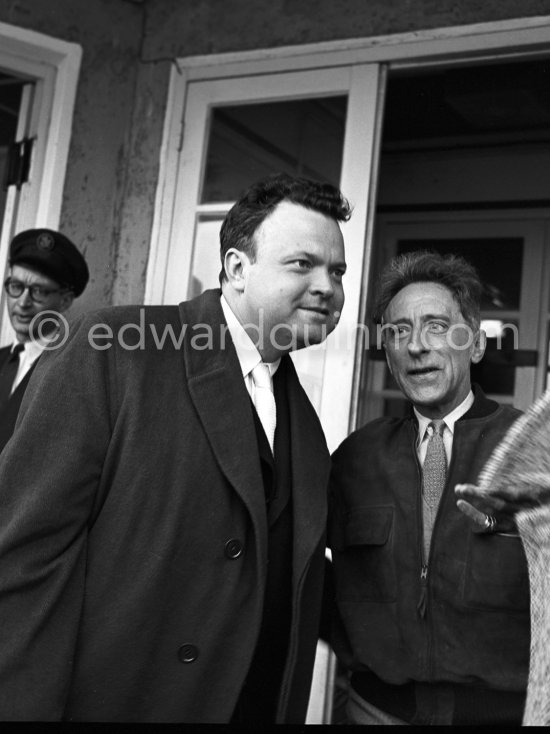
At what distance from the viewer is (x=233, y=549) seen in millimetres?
1810

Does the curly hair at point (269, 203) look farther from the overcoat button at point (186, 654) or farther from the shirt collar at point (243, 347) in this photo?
the overcoat button at point (186, 654)

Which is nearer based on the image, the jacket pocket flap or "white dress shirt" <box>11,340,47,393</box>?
the jacket pocket flap

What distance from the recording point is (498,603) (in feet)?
6.42

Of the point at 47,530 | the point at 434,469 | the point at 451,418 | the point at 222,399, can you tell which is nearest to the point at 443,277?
the point at 451,418

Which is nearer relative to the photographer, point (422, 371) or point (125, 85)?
point (422, 371)

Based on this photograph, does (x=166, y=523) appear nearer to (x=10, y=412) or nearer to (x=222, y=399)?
(x=222, y=399)

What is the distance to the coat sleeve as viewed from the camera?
64.4 inches

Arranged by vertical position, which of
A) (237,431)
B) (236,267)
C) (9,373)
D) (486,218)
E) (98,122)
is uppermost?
(486,218)

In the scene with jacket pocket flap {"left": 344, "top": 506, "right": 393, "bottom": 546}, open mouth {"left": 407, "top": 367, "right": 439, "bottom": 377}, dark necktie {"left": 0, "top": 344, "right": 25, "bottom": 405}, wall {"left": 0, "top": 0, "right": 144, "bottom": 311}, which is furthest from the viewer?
wall {"left": 0, "top": 0, "right": 144, "bottom": 311}

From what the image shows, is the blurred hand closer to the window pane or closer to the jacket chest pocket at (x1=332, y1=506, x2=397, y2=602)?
the jacket chest pocket at (x1=332, y1=506, x2=397, y2=602)

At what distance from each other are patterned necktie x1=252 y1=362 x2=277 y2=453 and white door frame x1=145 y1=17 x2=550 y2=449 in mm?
1336

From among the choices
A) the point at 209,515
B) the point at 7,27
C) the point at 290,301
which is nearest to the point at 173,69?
the point at 7,27

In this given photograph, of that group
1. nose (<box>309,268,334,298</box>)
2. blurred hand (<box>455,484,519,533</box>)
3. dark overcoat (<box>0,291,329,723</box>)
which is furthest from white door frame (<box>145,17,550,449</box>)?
blurred hand (<box>455,484,519,533</box>)

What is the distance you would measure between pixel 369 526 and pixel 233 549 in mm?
432
